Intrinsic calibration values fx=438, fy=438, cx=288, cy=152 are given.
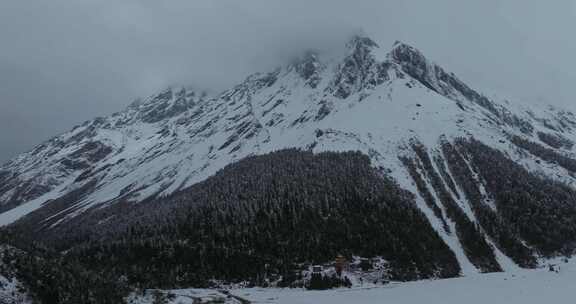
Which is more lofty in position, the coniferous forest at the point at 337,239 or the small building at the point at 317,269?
the coniferous forest at the point at 337,239

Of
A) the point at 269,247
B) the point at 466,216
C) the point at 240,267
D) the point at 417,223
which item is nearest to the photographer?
the point at 240,267

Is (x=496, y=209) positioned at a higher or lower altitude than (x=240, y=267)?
higher

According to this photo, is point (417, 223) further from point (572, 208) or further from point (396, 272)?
point (572, 208)

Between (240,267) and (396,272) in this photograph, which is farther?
(240,267)

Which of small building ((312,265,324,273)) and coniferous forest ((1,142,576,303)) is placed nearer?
small building ((312,265,324,273))

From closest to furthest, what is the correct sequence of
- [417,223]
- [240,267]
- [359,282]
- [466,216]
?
[359,282]
[240,267]
[417,223]
[466,216]

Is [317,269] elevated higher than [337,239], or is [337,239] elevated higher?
[337,239]

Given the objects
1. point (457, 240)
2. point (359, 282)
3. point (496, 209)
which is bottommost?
point (359, 282)

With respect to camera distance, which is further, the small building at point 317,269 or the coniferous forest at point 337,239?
the coniferous forest at point 337,239

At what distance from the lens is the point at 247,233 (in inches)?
6865

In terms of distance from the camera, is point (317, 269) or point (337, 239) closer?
point (317, 269)

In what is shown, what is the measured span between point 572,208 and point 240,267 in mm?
141161

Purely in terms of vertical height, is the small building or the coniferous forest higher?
the coniferous forest

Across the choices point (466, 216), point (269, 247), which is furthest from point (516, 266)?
point (269, 247)
